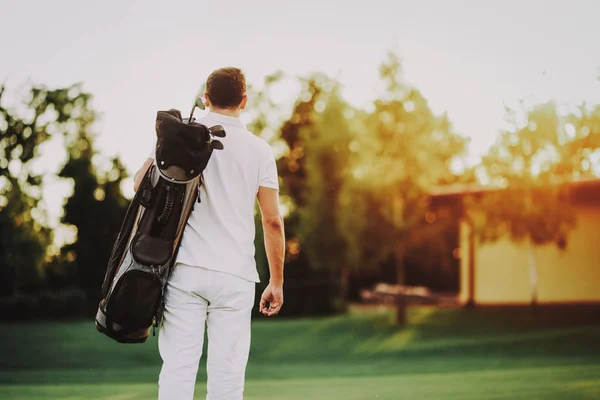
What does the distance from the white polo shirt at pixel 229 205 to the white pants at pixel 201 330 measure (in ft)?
0.23

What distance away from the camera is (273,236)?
4.23m

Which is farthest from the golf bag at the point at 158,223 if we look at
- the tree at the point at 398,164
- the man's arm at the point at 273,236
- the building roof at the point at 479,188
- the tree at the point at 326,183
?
the tree at the point at 326,183

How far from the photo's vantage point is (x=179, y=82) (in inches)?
672

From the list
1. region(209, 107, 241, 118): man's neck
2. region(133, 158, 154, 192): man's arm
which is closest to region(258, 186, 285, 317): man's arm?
region(209, 107, 241, 118): man's neck

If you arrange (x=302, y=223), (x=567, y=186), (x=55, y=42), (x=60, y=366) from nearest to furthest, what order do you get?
(x=55, y=42)
(x=60, y=366)
(x=567, y=186)
(x=302, y=223)

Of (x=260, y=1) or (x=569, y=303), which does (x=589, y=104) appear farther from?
(x=569, y=303)

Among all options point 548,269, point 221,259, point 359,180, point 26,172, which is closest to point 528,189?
point 359,180

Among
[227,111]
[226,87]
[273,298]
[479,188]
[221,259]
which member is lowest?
[273,298]

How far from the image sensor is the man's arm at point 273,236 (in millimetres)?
4216

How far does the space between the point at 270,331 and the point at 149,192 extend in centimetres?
2180

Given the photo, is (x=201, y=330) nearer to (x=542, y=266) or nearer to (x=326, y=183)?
(x=326, y=183)

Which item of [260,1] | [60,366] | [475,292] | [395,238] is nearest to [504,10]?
[260,1]

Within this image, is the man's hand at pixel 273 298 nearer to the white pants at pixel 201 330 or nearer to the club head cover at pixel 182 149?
the white pants at pixel 201 330

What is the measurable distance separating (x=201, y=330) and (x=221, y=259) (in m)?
0.37
